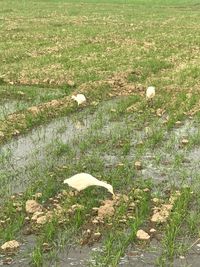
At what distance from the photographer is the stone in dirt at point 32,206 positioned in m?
8.71

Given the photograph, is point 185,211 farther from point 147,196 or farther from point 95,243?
point 95,243

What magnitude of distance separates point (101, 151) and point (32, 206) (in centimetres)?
352

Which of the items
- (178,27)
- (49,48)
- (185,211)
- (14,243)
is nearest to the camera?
(14,243)

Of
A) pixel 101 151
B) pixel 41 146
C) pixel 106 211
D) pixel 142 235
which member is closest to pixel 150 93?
pixel 101 151

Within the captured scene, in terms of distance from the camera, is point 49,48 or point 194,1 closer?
point 49,48

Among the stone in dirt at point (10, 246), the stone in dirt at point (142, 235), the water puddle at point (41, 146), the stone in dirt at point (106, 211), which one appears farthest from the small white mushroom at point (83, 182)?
the stone in dirt at point (10, 246)

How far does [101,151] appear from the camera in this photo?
1195cm

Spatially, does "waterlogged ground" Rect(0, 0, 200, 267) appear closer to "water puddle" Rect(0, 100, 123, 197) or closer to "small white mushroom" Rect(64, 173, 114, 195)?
"water puddle" Rect(0, 100, 123, 197)

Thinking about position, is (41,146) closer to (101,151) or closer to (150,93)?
(101,151)

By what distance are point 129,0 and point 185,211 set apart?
5367 cm

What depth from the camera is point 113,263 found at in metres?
7.22

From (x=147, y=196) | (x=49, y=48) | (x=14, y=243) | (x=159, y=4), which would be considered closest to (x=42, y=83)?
(x=49, y=48)

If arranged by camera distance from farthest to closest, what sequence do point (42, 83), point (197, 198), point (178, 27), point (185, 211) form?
point (178, 27) → point (42, 83) → point (197, 198) → point (185, 211)

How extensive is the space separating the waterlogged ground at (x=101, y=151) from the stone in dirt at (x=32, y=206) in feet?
0.21
